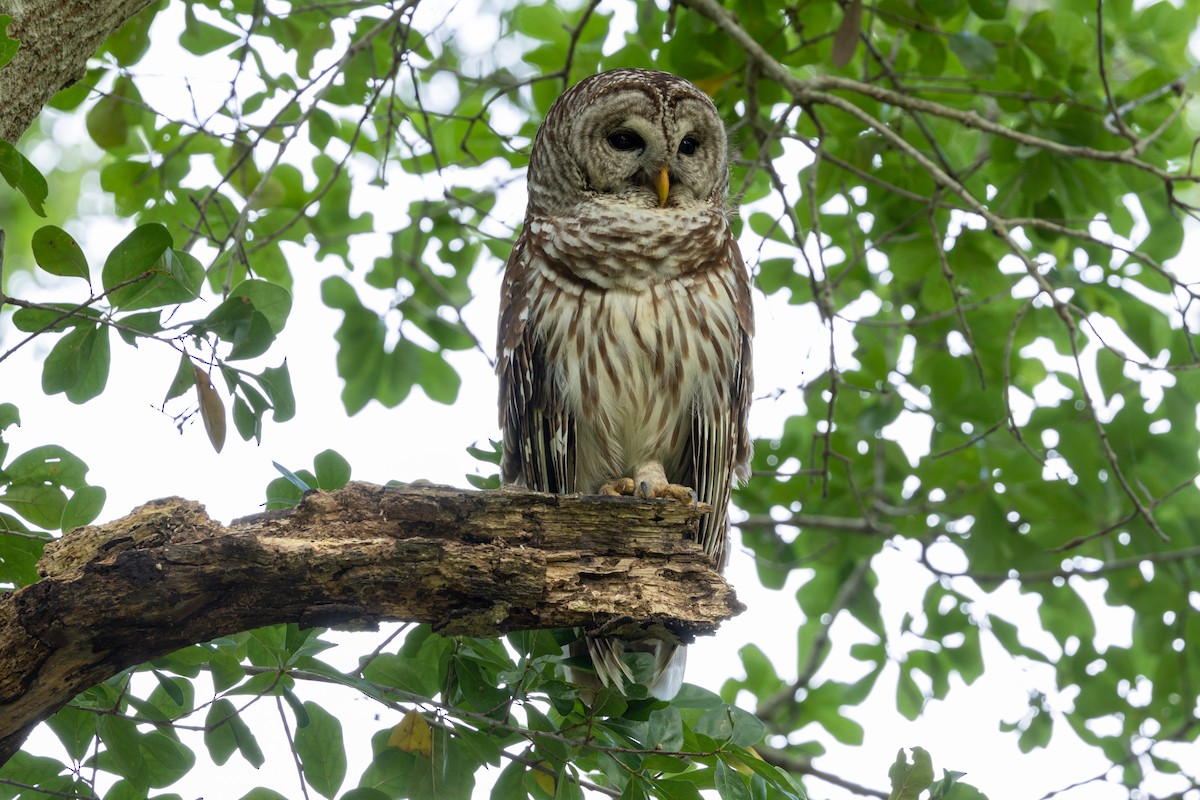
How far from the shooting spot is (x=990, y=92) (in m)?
4.12

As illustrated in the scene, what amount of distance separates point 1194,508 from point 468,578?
4087 millimetres

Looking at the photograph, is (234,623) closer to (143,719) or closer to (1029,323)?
(143,719)

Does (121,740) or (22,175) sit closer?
(22,175)

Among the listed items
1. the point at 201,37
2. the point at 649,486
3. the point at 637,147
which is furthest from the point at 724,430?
the point at 201,37

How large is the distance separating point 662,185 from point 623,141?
0.96 ft

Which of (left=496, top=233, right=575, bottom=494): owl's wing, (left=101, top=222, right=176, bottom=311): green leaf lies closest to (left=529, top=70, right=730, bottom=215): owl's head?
(left=496, top=233, right=575, bottom=494): owl's wing

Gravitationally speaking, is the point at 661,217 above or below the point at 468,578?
above

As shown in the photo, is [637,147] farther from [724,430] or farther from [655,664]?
[655,664]

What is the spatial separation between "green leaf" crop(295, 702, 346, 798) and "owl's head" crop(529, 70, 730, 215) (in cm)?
192

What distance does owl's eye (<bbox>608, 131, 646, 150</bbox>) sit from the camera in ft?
12.9

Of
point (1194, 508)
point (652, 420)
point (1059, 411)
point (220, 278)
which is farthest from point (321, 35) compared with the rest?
point (1194, 508)

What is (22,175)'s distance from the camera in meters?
2.27

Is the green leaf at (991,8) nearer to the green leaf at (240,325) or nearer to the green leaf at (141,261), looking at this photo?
the green leaf at (240,325)

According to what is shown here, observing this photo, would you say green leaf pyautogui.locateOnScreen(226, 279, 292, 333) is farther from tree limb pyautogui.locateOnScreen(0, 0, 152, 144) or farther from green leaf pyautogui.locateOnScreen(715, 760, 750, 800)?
green leaf pyautogui.locateOnScreen(715, 760, 750, 800)
